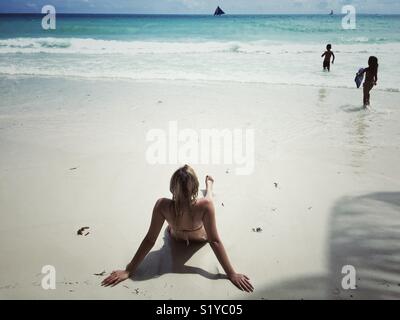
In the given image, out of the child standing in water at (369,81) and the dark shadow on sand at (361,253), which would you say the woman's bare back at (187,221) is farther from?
the child standing in water at (369,81)

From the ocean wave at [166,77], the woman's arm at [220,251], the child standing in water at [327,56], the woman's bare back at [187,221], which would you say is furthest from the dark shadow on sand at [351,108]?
the woman's arm at [220,251]

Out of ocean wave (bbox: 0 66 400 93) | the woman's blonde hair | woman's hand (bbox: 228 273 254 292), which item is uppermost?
ocean wave (bbox: 0 66 400 93)

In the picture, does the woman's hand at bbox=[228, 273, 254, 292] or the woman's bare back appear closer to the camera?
the woman's hand at bbox=[228, 273, 254, 292]

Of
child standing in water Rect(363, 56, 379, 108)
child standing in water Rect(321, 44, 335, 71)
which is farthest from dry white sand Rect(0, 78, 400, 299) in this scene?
child standing in water Rect(321, 44, 335, 71)

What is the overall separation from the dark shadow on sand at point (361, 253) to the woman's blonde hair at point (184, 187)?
3.16 ft

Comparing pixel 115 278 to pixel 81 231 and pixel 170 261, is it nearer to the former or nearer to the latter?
pixel 170 261

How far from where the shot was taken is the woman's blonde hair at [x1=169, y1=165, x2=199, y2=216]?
258 cm

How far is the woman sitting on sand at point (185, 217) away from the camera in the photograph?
8.56 ft

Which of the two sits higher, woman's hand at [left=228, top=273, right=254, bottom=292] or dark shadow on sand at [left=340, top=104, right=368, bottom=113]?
dark shadow on sand at [left=340, top=104, right=368, bottom=113]

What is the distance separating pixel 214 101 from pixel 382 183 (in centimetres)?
549

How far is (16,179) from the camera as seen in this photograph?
4.41 metres

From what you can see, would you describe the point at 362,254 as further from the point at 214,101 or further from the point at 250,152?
the point at 214,101

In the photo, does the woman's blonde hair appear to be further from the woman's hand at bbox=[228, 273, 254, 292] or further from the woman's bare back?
the woman's hand at bbox=[228, 273, 254, 292]
